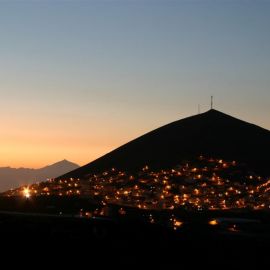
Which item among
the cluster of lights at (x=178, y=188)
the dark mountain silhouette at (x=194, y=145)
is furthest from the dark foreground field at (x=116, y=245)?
the dark mountain silhouette at (x=194, y=145)

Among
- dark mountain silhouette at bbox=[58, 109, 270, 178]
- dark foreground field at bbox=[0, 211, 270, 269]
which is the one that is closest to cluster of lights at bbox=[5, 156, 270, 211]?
dark mountain silhouette at bbox=[58, 109, 270, 178]

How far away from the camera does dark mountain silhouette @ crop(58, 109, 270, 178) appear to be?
196 ft

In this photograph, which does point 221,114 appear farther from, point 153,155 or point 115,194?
point 115,194

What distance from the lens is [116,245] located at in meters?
16.9

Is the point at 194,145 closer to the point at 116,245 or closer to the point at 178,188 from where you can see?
the point at 178,188

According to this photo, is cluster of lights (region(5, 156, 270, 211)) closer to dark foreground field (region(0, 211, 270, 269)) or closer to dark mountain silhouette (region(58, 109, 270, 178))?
dark mountain silhouette (region(58, 109, 270, 178))

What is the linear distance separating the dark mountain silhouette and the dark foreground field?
120ft

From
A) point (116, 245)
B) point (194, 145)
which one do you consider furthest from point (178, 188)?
point (116, 245)

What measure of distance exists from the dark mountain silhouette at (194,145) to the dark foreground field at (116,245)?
3662cm

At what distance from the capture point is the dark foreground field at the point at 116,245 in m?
15.3

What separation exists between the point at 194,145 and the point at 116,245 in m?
46.5

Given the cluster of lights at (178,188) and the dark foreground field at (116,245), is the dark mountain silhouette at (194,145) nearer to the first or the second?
the cluster of lights at (178,188)

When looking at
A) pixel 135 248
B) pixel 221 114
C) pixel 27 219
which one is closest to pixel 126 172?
pixel 221 114

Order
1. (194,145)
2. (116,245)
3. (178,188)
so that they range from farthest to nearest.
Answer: (194,145) < (178,188) < (116,245)
